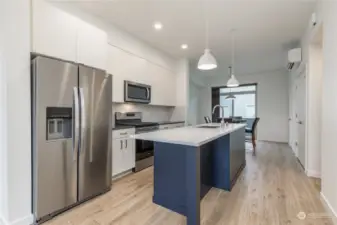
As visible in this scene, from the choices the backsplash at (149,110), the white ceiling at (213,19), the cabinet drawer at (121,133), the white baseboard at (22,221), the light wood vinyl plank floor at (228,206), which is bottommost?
the light wood vinyl plank floor at (228,206)

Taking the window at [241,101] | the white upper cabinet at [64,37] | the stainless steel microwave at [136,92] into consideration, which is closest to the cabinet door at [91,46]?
the white upper cabinet at [64,37]

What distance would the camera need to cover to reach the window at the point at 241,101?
844 cm

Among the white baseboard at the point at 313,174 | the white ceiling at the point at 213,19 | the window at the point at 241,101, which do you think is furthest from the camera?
the window at the point at 241,101

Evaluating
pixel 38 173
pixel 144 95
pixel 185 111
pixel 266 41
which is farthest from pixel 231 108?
pixel 38 173

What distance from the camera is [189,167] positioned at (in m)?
1.86

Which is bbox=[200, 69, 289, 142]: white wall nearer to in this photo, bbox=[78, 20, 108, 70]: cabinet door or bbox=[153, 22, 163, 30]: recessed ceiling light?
bbox=[153, 22, 163, 30]: recessed ceiling light

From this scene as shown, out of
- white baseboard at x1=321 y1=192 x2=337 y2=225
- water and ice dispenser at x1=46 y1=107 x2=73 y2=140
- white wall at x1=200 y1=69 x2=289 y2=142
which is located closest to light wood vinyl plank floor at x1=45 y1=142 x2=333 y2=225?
white baseboard at x1=321 y1=192 x2=337 y2=225

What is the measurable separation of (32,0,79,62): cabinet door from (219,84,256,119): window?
23.3 feet

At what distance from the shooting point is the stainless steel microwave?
3.95 metres

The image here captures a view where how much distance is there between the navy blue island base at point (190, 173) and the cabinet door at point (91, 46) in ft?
5.01

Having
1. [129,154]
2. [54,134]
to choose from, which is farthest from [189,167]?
[129,154]

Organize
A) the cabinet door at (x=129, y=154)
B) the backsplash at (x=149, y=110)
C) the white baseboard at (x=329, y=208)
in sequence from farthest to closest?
the backsplash at (x=149, y=110) → the cabinet door at (x=129, y=154) → the white baseboard at (x=329, y=208)

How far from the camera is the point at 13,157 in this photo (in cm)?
195

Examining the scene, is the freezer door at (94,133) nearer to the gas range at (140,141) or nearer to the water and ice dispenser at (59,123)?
the water and ice dispenser at (59,123)
